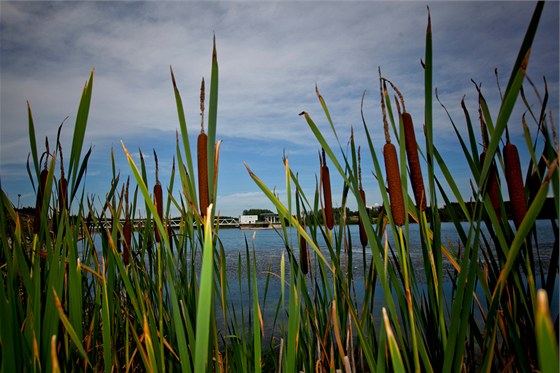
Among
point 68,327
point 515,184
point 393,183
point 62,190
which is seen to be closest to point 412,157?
point 393,183

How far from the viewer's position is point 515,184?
101 cm

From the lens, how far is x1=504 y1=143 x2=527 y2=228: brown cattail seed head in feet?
3.23

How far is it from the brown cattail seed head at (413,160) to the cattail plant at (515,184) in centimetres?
23

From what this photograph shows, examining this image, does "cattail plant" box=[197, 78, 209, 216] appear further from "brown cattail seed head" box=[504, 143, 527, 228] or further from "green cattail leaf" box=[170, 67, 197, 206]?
"brown cattail seed head" box=[504, 143, 527, 228]

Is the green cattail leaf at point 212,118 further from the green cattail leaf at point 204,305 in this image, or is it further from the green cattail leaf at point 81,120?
the green cattail leaf at point 81,120

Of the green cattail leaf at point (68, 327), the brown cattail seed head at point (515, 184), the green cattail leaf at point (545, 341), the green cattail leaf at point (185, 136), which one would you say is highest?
the green cattail leaf at point (185, 136)

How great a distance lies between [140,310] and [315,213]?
0.83m

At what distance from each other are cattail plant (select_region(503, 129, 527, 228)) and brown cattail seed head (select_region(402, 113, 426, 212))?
0.23 meters

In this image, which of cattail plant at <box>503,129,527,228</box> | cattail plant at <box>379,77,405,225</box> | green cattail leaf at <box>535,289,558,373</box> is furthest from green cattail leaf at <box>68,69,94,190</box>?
cattail plant at <box>503,129,527,228</box>

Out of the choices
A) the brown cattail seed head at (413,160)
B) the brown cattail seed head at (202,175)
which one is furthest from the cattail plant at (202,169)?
the brown cattail seed head at (413,160)

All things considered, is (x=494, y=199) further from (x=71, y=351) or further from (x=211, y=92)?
(x=71, y=351)

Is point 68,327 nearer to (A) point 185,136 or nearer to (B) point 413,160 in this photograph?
(A) point 185,136

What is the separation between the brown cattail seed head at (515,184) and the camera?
986 mm

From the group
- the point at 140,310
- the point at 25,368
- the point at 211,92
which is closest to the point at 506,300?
the point at 211,92
